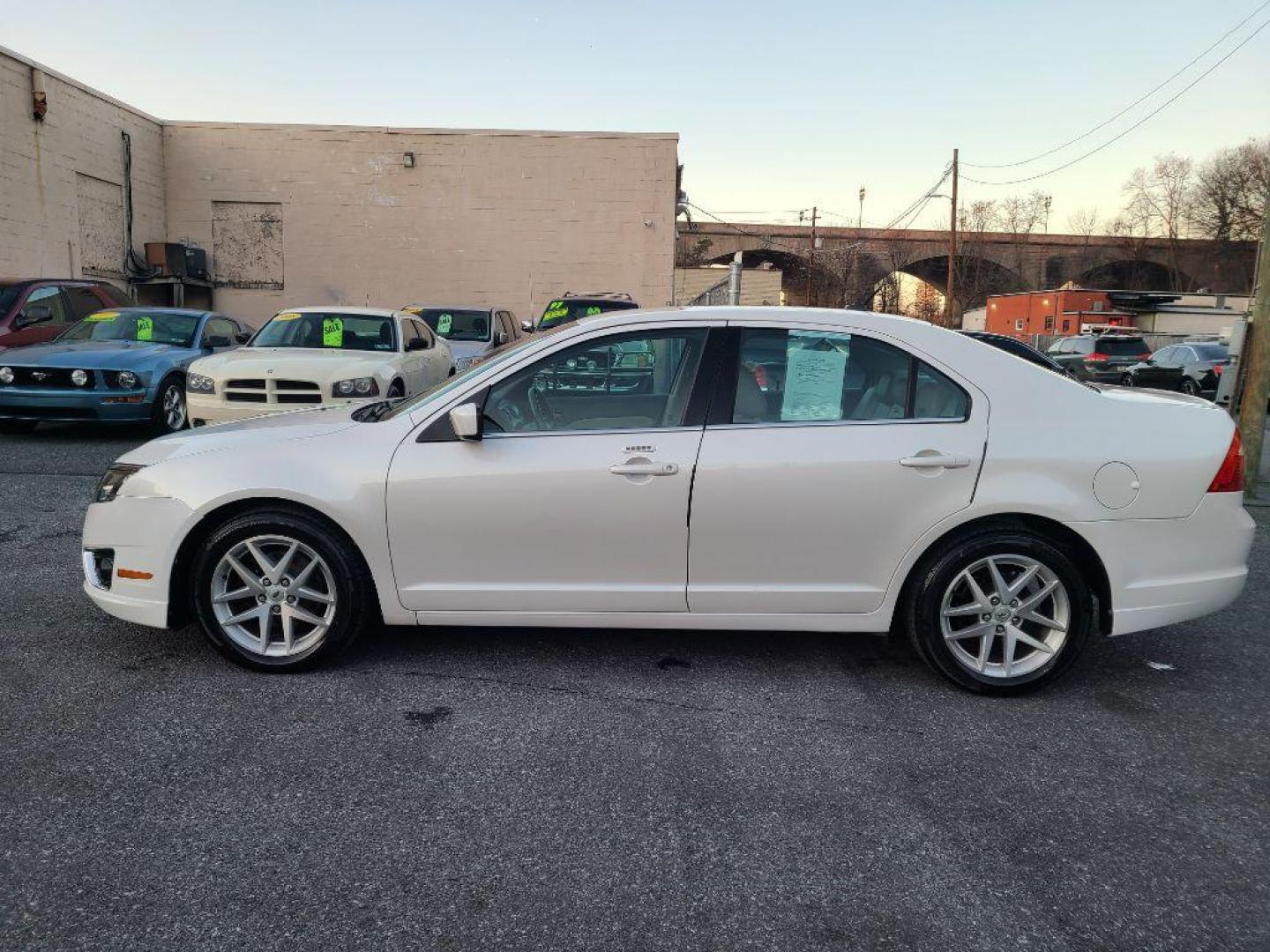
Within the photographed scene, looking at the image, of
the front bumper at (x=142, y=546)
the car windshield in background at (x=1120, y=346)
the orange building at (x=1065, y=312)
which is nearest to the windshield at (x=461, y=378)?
the front bumper at (x=142, y=546)

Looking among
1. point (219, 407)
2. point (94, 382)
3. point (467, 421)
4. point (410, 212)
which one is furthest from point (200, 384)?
point (410, 212)

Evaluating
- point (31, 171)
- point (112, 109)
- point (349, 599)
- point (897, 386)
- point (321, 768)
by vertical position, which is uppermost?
point (112, 109)

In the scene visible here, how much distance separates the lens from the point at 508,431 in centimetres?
385

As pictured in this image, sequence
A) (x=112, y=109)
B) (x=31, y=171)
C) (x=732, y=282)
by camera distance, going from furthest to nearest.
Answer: (x=112, y=109), (x=31, y=171), (x=732, y=282)

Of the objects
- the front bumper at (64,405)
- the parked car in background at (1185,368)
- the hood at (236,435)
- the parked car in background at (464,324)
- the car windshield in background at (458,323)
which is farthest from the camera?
the parked car in background at (1185,368)

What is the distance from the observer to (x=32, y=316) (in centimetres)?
1146

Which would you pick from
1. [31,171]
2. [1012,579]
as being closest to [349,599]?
[1012,579]

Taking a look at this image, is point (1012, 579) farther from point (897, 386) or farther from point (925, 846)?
point (925, 846)

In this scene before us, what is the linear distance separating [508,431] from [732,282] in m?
6.55

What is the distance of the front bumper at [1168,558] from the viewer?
12.2ft

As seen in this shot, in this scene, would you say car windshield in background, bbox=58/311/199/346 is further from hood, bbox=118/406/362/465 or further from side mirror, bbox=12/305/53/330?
hood, bbox=118/406/362/465

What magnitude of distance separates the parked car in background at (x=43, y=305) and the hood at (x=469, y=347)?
4.74 metres

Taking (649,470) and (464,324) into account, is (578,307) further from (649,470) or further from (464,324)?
(649,470)

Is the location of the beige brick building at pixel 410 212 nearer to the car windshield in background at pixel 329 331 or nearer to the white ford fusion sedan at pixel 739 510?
the car windshield in background at pixel 329 331
